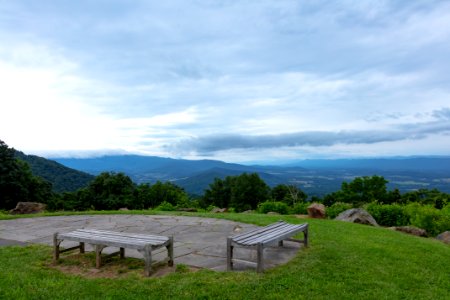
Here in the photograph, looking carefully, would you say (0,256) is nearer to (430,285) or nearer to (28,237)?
(28,237)

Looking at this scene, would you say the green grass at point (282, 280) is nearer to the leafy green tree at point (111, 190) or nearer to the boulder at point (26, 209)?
the boulder at point (26, 209)

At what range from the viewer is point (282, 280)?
4430 millimetres

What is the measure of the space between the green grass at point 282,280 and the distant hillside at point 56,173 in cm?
5938

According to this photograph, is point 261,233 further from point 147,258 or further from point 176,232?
→ point 176,232

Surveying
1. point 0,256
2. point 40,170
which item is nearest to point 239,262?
point 0,256

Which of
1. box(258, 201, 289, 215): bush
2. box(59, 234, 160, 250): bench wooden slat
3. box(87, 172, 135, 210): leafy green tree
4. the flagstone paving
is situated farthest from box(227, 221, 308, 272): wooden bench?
box(87, 172, 135, 210): leafy green tree

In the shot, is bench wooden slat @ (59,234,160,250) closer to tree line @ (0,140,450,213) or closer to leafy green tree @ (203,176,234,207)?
tree line @ (0,140,450,213)

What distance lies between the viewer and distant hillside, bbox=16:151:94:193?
197 ft

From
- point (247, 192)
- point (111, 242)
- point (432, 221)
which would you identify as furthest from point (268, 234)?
point (247, 192)

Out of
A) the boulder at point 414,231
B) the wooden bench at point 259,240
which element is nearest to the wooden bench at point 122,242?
the wooden bench at point 259,240

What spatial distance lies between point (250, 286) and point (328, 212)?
9002mm

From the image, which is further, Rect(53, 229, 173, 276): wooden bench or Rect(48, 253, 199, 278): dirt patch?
Rect(48, 253, 199, 278): dirt patch

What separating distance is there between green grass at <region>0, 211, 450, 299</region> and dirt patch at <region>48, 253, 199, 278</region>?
14cm

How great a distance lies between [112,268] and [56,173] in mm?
66127
